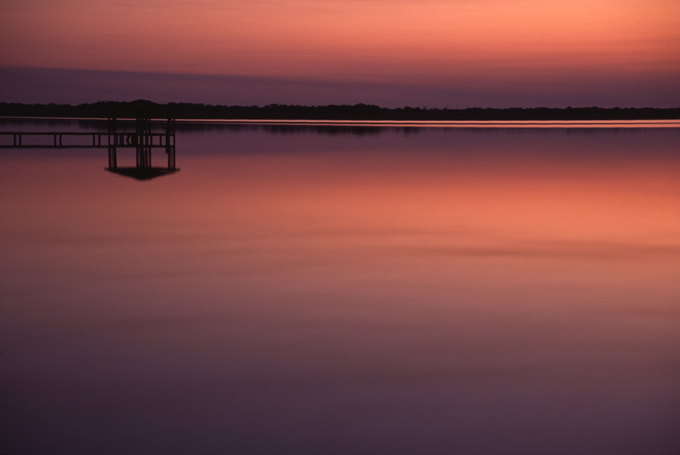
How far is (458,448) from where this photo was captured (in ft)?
16.8

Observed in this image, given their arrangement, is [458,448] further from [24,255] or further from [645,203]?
[645,203]

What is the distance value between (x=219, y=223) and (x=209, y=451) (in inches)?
417

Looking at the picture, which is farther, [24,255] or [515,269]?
[24,255]

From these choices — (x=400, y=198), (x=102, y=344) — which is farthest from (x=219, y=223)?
(x=102, y=344)

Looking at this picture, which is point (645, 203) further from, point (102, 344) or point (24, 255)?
point (102, 344)

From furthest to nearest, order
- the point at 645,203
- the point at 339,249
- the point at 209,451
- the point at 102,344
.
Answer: the point at 645,203, the point at 339,249, the point at 102,344, the point at 209,451

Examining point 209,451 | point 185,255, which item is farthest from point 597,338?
point 185,255

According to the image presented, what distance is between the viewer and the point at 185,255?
11.6 m

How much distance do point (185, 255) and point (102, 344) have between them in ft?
14.9

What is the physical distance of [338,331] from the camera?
7.61 metres

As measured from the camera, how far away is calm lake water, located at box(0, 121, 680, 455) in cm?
536

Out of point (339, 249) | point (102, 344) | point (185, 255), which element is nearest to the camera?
point (102, 344)

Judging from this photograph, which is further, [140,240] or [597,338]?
[140,240]

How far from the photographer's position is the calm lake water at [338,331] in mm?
5359
